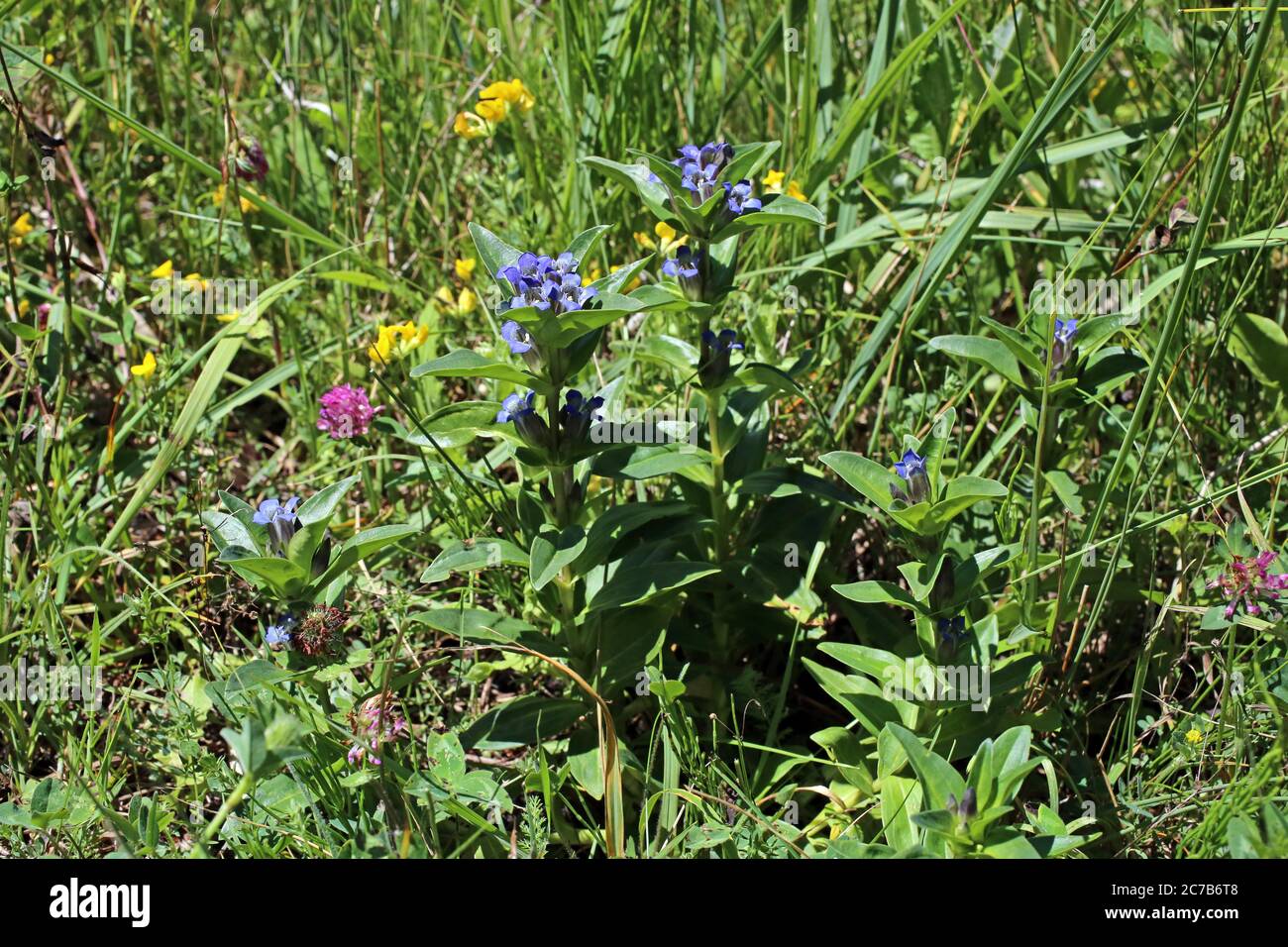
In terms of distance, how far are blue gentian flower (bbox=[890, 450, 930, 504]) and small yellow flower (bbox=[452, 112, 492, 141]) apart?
1818mm

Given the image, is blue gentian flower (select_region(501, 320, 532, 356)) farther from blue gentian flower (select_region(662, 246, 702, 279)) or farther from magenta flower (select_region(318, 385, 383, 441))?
magenta flower (select_region(318, 385, 383, 441))

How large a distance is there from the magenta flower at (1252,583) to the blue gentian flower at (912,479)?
2.21ft

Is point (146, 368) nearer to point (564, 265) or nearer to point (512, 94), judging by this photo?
point (512, 94)

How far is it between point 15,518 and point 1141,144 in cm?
317

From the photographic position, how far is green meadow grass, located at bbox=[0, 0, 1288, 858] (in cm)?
216

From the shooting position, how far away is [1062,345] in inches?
87.2

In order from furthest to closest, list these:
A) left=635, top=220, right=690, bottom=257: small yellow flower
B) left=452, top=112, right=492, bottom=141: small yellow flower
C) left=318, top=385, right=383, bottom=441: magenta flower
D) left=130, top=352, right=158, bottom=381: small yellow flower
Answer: left=452, top=112, right=492, bottom=141: small yellow flower, left=635, top=220, right=690, bottom=257: small yellow flower, left=130, top=352, right=158, bottom=381: small yellow flower, left=318, top=385, right=383, bottom=441: magenta flower

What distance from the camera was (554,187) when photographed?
3.51m

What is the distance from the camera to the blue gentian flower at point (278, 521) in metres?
2.03

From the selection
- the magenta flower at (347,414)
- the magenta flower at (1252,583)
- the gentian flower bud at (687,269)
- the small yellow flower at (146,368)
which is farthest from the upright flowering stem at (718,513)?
the small yellow flower at (146,368)

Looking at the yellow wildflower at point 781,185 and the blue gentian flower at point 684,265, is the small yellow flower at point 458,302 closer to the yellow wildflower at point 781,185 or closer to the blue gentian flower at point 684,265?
the yellow wildflower at point 781,185

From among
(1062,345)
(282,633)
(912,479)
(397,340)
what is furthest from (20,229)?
(1062,345)

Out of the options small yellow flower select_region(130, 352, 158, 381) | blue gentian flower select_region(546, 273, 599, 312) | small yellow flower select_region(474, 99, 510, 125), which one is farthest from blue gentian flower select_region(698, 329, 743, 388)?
small yellow flower select_region(130, 352, 158, 381)
